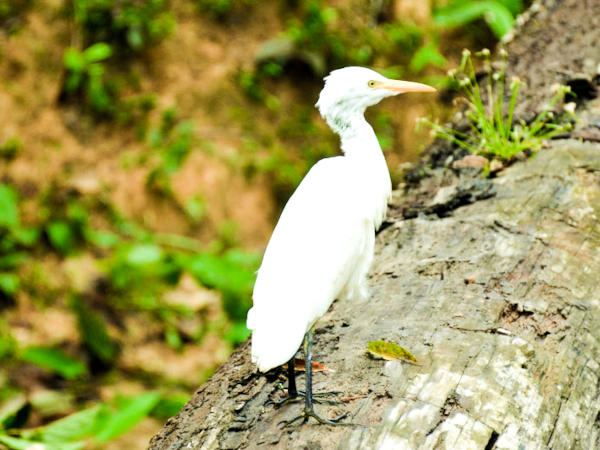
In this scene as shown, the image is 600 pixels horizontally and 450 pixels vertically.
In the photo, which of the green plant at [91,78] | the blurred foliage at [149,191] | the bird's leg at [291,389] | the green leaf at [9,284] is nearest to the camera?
the bird's leg at [291,389]

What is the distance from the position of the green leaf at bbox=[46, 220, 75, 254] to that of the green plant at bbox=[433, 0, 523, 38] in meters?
4.29

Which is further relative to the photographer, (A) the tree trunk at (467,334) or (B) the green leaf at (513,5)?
(B) the green leaf at (513,5)

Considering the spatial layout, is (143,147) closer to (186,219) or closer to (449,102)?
(186,219)

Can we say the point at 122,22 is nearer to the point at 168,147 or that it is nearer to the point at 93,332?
the point at 168,147

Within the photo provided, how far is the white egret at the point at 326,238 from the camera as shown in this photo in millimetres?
2096

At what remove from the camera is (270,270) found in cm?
227

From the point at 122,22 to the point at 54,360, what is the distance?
3673 millimetres

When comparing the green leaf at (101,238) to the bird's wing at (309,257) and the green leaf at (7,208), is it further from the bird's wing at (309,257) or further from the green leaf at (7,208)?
the bird's wing at (309,257)

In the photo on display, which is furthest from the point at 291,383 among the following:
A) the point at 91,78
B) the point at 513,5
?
the point at 513,5

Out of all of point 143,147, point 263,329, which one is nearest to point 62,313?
point 143,147

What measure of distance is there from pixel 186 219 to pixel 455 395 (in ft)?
13.9

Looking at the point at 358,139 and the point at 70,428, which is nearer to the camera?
the point at 358,139

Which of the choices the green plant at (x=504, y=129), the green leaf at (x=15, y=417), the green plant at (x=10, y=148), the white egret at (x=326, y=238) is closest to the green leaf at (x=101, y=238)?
the green plant at (x=10, y=148)

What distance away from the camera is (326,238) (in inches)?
89.5
